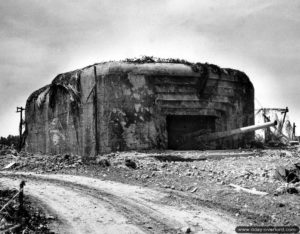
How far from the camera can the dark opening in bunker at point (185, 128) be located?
17.2 meters

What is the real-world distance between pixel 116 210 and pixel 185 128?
1027 centimetres

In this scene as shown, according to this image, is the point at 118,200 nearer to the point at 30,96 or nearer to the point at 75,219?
the point at 75,219

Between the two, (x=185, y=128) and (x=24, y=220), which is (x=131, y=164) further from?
(x=24, y=220)

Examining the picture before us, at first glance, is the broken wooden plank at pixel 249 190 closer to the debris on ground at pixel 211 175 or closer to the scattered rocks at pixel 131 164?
the debris on ground at pixel 211 175

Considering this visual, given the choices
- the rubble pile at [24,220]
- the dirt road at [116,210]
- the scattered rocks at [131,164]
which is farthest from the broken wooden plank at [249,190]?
the rubble pile at [24,220]

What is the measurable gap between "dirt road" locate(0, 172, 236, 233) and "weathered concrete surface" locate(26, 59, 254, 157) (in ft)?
20.0

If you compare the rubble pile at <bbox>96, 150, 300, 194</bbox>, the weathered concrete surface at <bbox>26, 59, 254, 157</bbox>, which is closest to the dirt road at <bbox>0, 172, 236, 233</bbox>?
the rubble pile at <bbox>96, 150, 300, 194</bbox>

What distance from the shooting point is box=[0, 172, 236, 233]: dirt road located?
6.55 m

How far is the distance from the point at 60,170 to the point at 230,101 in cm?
809

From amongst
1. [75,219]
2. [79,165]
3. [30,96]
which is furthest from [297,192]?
[30,96]

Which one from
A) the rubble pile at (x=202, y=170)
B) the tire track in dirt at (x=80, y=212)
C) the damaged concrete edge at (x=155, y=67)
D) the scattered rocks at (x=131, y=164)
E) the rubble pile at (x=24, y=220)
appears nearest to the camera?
the rubble pile at (x=24, y=220)

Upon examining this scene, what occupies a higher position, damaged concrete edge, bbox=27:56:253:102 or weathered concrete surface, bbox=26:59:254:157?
damaged concrete edge, bbox=27:56:253:102

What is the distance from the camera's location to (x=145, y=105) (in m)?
16.4

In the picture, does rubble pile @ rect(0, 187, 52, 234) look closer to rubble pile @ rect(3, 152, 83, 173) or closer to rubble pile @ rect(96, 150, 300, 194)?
rubble pile @ rect(96, 150, 300, 194)
